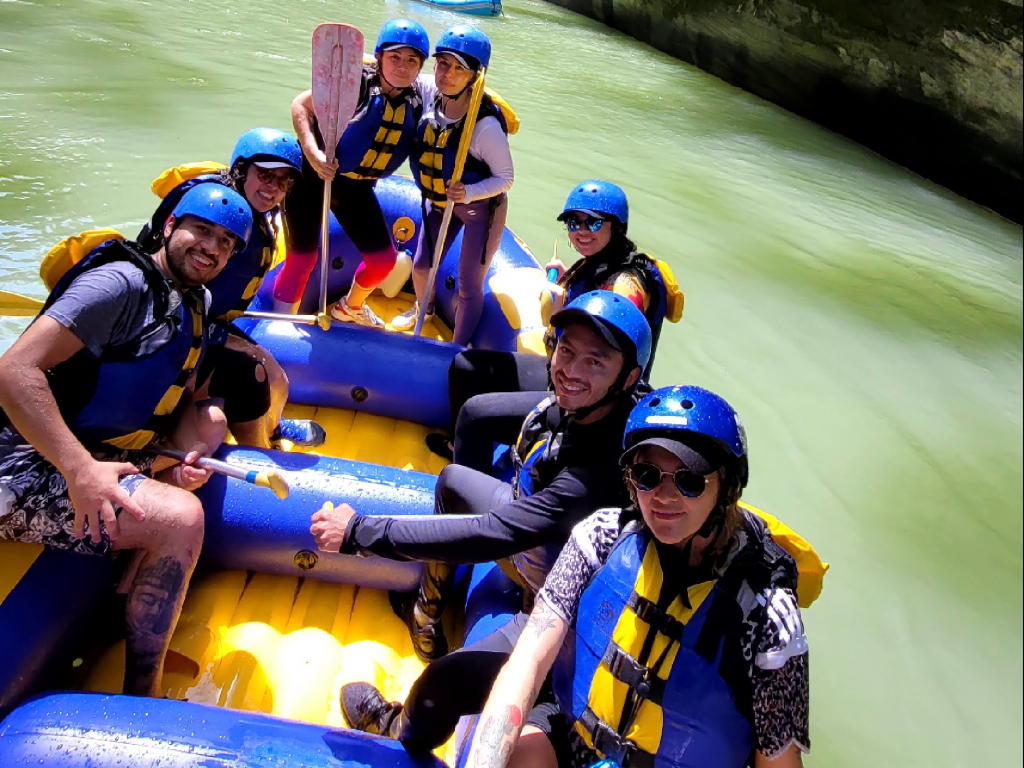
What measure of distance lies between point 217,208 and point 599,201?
139 centimetres

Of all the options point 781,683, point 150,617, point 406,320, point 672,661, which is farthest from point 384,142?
point 781,683

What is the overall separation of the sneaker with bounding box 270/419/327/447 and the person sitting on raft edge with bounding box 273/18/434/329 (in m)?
0.72

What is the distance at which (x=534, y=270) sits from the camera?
409cm

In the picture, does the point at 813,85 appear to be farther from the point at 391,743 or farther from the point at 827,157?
the point at 391,743

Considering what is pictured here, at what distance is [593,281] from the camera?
297 cm

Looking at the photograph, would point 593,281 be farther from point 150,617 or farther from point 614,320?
point 150,617

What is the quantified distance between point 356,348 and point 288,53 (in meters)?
8.37

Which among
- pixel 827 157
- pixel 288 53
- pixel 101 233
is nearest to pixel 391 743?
pixel 101 233

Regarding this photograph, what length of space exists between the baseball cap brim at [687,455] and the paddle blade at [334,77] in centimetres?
228

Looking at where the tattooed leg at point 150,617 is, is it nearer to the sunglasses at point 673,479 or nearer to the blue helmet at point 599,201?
the sunglasses at point 673,479

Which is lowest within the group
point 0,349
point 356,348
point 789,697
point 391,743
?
point 0,349

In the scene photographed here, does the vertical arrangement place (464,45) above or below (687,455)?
above

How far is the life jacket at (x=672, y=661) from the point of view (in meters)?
1.58

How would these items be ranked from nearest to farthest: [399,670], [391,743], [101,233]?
[391,743]
[101,233]
[399,670]
